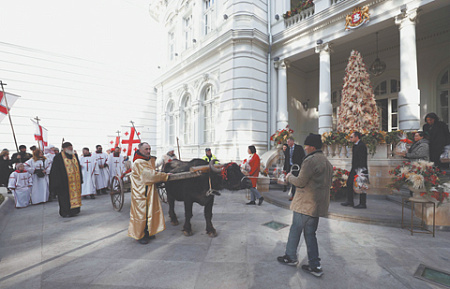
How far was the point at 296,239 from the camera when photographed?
3.10 meters

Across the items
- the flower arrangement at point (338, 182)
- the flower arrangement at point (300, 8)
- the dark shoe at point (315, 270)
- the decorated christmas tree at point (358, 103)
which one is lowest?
the dark shoe at point (315, 270)

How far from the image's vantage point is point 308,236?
117 inches

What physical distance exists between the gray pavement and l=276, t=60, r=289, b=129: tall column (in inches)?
274

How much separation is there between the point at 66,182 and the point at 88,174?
8.40ft

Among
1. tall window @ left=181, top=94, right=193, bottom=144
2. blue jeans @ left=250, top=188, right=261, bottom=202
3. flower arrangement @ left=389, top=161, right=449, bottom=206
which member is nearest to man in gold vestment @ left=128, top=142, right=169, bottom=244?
blue jeans @ left=250, top=188, right=261, bottom=202

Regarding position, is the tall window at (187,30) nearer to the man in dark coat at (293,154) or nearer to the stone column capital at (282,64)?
the stone column capital at (282,64)

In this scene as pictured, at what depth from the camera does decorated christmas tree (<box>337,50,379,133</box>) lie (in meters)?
7.40

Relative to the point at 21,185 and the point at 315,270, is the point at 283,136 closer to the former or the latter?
the point at 315,270

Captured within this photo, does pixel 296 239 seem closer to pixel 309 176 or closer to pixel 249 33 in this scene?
pixel 309 176

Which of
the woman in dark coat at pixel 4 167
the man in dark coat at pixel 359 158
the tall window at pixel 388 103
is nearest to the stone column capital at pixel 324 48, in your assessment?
the tall window at pixel 388 103

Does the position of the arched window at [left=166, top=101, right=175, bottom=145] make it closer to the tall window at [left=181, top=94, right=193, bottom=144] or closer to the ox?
the tall window at [left=181, top=94, right=193, bottom=144]

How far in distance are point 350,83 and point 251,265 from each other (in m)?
7.37

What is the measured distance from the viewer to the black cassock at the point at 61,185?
5719 mm

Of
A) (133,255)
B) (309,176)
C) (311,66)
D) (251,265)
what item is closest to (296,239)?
(251,265)
